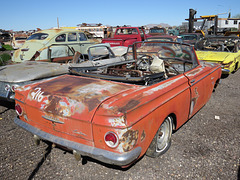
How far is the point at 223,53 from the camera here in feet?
23.0

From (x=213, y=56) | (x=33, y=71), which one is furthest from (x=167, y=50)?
(x=213, y=56)

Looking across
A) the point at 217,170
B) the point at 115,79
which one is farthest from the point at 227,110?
the point at 115,79

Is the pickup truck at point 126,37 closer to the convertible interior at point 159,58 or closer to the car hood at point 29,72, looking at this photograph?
the car hood at point 29,72

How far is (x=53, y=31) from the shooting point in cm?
726

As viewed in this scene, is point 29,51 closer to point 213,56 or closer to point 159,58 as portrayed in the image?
point 159,58

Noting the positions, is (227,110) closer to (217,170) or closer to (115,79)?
(217,170)

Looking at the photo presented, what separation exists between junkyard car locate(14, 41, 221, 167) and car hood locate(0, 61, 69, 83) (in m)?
1.47

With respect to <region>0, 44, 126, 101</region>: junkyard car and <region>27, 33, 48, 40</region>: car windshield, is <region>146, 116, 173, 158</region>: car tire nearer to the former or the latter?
<region>0, 44, 126, 101</region>: junkyard car

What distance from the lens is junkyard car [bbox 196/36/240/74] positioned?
6.37 meters

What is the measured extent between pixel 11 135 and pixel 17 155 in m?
0.70

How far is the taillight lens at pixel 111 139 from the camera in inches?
74.7

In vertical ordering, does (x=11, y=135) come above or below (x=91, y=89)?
below

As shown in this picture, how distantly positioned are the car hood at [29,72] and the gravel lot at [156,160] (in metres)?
1.00

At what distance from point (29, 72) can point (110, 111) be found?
122 inches
